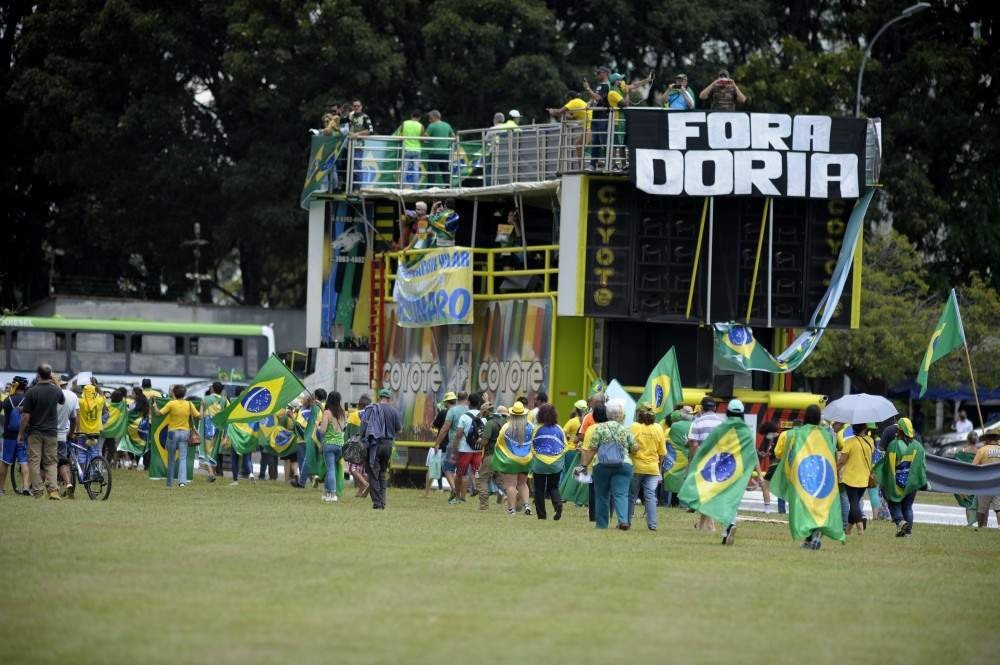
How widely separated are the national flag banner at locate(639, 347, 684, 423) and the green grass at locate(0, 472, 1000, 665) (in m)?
5.17

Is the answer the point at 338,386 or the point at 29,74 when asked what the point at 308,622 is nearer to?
the point at 338,386

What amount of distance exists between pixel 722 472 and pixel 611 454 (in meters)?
1.75

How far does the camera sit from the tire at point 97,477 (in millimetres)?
23969

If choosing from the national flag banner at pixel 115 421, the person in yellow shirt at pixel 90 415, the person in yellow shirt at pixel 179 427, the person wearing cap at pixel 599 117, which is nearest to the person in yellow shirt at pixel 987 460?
the person wearing cap at pixel 599 117

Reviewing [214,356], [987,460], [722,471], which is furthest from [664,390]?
[214,356]

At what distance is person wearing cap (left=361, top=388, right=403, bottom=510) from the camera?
78.5ft

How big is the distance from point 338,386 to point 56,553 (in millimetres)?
18868

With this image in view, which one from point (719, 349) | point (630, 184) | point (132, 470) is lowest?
point (132, 470)

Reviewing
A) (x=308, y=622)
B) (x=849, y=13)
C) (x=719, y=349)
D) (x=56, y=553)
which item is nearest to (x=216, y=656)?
(x=308, y=622)

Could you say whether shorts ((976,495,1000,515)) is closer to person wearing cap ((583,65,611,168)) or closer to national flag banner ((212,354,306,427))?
person wearing cap ((583,65,611,168))

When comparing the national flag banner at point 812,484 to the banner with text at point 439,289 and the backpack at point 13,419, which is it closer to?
the backpack at point 13,419

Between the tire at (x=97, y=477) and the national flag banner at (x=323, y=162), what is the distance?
1095 centimetres

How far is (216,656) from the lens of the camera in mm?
10766

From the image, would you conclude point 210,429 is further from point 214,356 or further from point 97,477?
point 214,356
